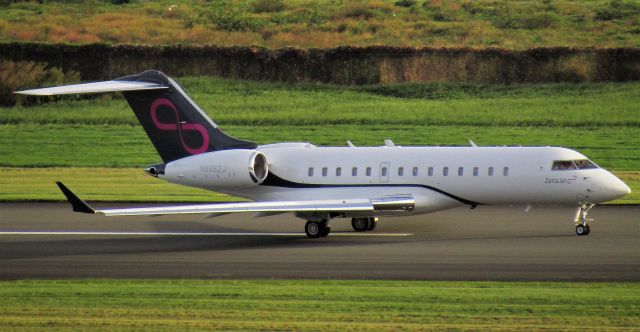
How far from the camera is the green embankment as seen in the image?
179ft

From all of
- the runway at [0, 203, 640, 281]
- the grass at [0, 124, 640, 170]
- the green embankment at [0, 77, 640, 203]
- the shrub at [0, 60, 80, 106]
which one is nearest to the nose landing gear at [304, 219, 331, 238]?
the runway at [0, 203, 640, 281]

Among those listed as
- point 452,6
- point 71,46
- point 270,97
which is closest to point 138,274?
point 270,97

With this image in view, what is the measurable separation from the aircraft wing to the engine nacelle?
180 cm

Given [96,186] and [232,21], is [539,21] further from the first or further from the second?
[96,186]

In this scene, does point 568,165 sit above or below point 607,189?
above

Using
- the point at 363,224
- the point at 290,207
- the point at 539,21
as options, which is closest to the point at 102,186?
the point at 363,224

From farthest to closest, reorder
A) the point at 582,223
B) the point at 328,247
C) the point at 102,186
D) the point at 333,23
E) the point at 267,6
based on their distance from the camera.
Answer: the point at 267,6
the point at 333,23
the point at 102,186
the point at 582,223
the point at 328,247

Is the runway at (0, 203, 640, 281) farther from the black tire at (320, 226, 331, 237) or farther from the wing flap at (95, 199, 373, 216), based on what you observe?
the wing flap at (95, 199, 373, 216)

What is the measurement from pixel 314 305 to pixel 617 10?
2240 inches

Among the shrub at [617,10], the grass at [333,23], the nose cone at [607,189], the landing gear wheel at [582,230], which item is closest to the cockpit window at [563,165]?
the nose cone at [607,189]

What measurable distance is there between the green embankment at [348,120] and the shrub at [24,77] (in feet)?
4.06

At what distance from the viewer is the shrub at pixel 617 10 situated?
73.2m

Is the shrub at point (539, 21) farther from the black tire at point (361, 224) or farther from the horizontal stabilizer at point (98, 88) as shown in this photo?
the horizontal stabilizer at point (98, 88)

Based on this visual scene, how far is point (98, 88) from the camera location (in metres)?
33.0
